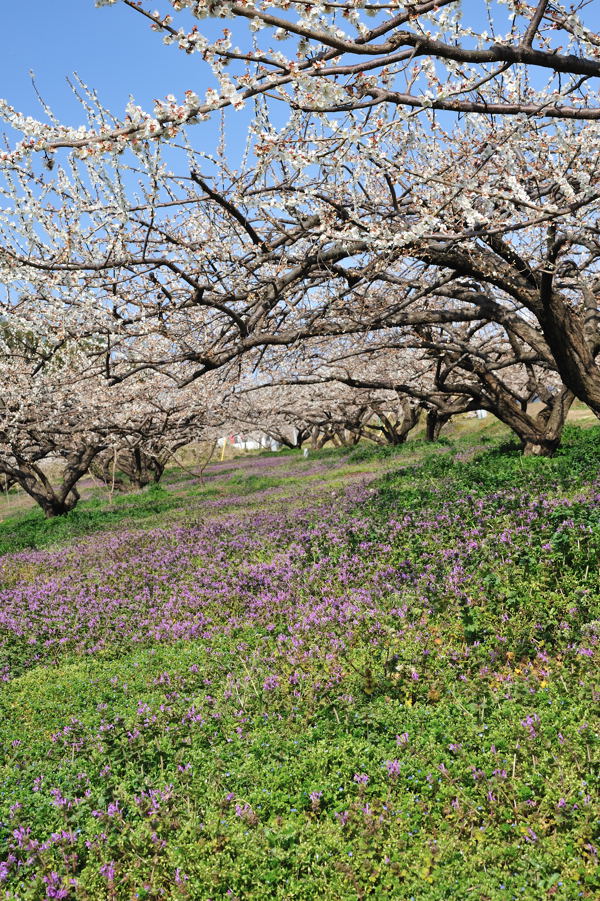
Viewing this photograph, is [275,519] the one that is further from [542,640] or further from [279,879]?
[279,879]

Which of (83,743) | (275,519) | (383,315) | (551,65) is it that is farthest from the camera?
(275,519)

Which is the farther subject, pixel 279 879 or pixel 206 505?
pixel 206 505

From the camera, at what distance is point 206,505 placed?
2023cm

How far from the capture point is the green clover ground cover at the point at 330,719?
3527 millimetres

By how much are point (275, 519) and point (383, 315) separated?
5514mm

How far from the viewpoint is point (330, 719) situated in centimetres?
510

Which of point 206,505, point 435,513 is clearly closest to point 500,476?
point 435,513

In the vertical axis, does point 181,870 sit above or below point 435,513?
below

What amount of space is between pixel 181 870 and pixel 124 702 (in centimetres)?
251

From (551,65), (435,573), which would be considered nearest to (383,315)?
(435,573)

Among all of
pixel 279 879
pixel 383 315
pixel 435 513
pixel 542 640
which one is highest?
pixel 383 315

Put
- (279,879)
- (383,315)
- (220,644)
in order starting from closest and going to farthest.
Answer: (279,879) < (220,644) < (383,315)

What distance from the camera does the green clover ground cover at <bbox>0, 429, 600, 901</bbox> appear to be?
3.53 m

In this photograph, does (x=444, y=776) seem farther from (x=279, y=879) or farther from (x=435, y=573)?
(x=435, y=573)
